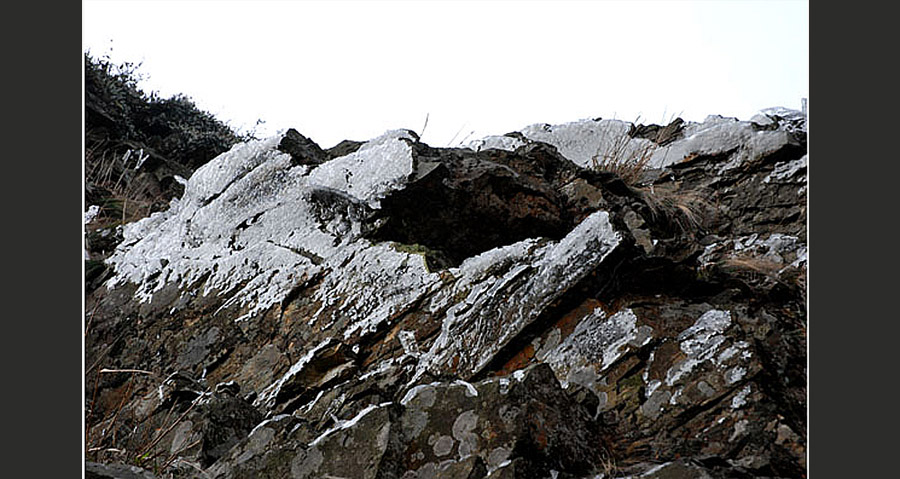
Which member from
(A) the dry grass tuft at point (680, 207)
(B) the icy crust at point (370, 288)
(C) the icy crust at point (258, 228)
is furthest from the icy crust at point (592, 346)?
(A) the dry grass tuft at point (680, 207)

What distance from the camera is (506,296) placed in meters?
2.66

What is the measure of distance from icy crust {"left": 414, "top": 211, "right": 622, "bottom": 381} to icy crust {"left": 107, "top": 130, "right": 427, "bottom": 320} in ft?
1.04

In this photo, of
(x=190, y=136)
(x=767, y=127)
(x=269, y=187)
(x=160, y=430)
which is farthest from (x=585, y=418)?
(x=190, y=136)

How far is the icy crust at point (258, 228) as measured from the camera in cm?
316

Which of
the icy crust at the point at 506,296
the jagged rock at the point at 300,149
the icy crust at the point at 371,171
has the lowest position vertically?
the icy crust at the point at 506,296

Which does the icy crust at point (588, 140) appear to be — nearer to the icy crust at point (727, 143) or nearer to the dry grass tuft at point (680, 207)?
the icy crust at point (727, 143)

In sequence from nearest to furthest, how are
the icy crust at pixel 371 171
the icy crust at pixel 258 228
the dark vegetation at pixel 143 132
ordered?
the icy crust at pixel 258 228
the icy crust at pixel 371 171
the dark vegetation at pixel 143 132

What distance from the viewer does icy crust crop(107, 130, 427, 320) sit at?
316cm

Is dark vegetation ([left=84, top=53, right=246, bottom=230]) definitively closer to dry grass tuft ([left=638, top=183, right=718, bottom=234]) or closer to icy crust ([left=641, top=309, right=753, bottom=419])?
dry grass tuft ([left=638, top=183, right=718, bottom=234])

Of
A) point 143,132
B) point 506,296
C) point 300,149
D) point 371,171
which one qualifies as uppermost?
point 143,132

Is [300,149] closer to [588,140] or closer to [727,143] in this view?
[588,140]

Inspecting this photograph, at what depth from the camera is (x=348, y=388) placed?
8.18 feet

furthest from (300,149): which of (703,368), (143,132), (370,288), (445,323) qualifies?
(143,132)

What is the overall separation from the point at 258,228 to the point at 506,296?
4.47 ft
